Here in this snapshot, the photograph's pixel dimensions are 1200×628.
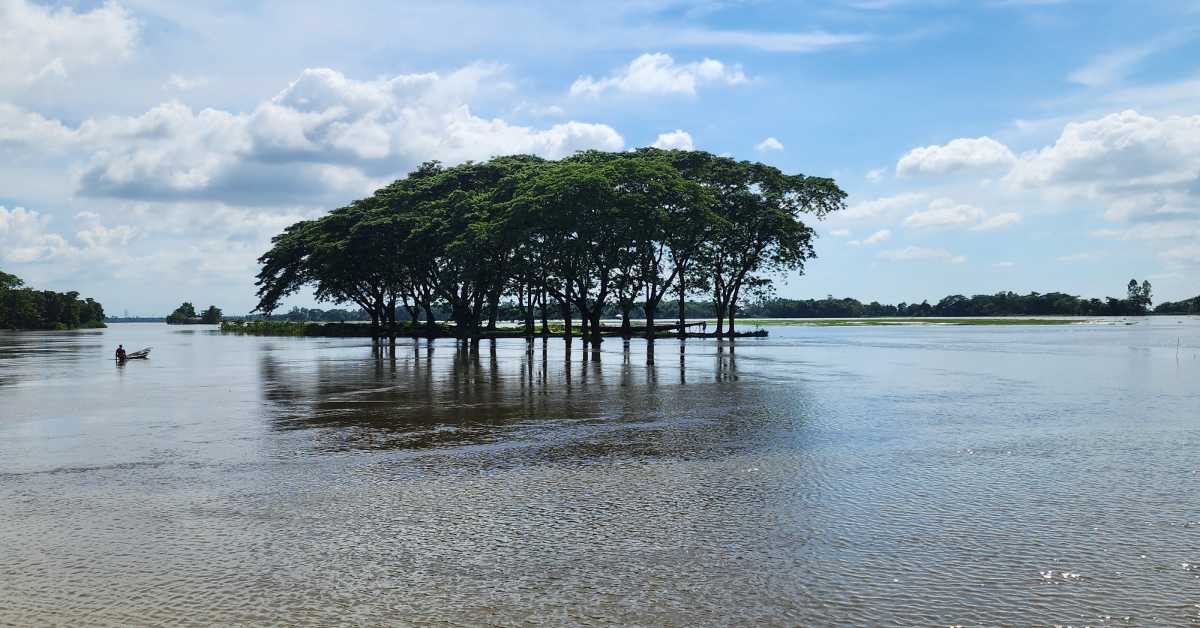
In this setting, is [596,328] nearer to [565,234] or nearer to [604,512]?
[565,234]

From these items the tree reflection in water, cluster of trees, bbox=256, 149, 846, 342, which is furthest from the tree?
the tree reflection in water

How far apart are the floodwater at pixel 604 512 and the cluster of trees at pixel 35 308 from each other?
154965mm

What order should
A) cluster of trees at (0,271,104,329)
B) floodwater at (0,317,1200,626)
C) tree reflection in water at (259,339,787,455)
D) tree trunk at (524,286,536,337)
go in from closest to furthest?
floodwater at (0,317,1200,626), tree reflection in water at (259,339,787,455), tree trunk at (524,286,536,337), cluster of trees at (0,271,104,329)

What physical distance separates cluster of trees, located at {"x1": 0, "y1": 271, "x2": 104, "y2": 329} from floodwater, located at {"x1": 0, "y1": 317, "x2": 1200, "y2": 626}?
15496 centimetres

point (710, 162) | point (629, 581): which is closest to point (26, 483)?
point (629, 581)

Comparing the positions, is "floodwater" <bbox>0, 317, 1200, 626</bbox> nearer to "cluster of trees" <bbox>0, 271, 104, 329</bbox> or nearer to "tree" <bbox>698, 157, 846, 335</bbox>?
"tree" <bbox>698, 157, 846, 335</bbox>

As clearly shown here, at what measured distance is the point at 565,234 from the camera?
207 feet

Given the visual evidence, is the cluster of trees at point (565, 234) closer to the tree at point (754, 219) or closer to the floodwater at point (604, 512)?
the tree at point (754, 219)

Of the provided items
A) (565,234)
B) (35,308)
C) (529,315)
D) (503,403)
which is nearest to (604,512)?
(503,403)

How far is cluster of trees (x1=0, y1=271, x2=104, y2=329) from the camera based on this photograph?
15062cm

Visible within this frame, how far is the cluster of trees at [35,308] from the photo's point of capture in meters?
151

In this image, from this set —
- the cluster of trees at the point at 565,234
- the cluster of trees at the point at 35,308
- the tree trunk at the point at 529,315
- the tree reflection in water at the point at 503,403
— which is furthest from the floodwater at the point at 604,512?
the cluster of trees at the point at 35,308

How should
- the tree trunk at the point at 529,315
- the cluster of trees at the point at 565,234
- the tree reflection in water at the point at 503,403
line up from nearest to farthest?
the tree reflection in water at the point at 503,403
the cluster of trees at the point at 565,234
the tree trunk at the point at 529,315

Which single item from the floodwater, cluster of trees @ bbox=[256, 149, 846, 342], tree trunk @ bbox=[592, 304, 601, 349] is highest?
cluster of trees @ bbox=[256, 149, 846, 342]
